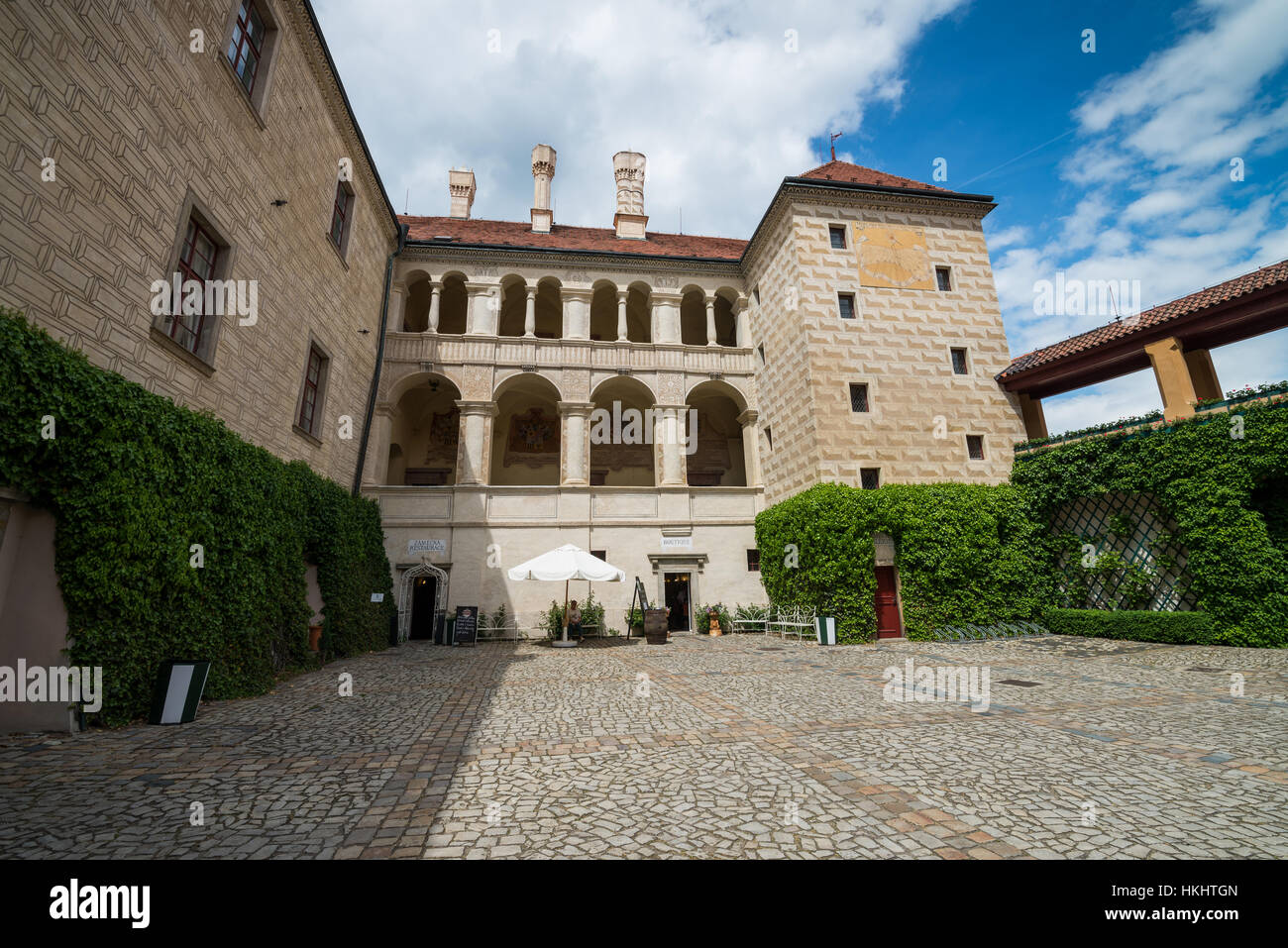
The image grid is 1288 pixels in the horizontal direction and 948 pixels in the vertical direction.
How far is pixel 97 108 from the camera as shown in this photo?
663cm

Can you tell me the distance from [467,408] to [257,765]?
50.9ft

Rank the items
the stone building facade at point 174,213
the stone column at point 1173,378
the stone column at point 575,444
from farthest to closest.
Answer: the stone column at point 575,444 < the stone column at point 1173,378 < the stone building facade at point 174,213

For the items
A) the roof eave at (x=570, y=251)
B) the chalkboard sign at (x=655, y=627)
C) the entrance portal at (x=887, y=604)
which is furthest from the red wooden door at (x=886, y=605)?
the roof eave at (x=570, y=251)

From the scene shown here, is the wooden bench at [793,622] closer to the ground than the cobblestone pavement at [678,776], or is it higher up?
higher up

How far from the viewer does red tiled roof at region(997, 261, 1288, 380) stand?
1344cm

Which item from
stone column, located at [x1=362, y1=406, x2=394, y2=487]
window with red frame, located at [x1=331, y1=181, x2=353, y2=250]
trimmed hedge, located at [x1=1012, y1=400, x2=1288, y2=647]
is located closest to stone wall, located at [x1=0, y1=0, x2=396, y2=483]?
window with red frame, located at [x1=331, y1=181, x2=353, y2=250]

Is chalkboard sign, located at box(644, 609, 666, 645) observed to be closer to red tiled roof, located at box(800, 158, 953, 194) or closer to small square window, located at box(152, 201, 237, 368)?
small square window, located at box(152, 201, 237, 368)

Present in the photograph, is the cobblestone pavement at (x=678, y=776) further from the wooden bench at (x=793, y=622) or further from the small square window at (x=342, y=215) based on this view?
the small square window at (x=342, y=215)

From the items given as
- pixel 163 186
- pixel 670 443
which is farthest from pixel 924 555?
pixel 163 186

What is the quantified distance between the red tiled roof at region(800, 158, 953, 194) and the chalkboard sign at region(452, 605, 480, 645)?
20.2 meters

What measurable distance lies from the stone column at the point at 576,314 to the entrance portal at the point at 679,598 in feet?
33.0

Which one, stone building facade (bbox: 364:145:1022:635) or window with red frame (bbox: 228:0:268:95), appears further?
stone building facade (bbox: 364:145:1022:635)

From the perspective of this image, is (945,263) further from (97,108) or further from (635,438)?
(97,108)

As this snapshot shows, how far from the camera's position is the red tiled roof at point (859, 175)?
67.0 feet
